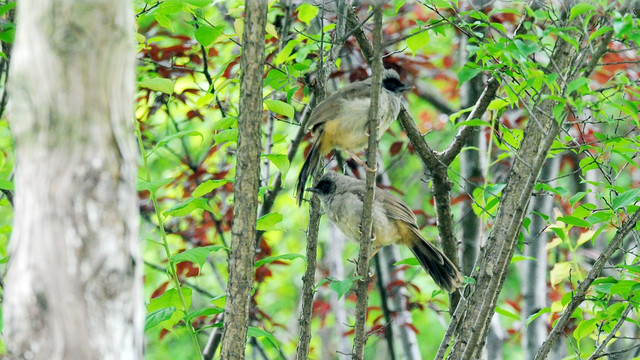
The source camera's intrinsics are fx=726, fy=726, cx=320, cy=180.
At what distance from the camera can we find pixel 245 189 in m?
2.80

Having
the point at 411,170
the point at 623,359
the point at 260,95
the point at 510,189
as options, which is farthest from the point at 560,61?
the point at 411,170

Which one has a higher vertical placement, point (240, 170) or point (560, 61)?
point (560, 61)

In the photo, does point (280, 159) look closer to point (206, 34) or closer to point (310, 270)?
point (310, 270)

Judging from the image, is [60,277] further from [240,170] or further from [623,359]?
[623,359]

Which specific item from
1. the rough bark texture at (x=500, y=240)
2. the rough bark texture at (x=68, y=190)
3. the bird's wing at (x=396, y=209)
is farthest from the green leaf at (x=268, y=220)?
the rough bark texture at (x=68, y=190)

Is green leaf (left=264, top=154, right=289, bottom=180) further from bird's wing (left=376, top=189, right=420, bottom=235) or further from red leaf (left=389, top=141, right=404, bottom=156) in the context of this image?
red leaf (left=389, top=141, right=404, bottom=156)

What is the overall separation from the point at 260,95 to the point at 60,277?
137cm

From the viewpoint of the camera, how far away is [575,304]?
3.50 meters

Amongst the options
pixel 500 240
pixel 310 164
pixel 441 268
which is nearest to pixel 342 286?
pixel 500 240

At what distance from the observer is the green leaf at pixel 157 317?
2.96m

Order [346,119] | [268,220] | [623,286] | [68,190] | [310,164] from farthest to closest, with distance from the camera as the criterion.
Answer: [310,164] → [346,119] → [268,220] → [623,286] → [68,190]

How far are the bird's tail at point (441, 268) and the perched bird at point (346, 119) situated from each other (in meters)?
0.85

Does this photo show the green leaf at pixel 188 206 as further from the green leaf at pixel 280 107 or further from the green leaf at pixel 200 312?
the green leaf at pixel 280 107

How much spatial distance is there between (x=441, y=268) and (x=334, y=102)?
4.13 ft
